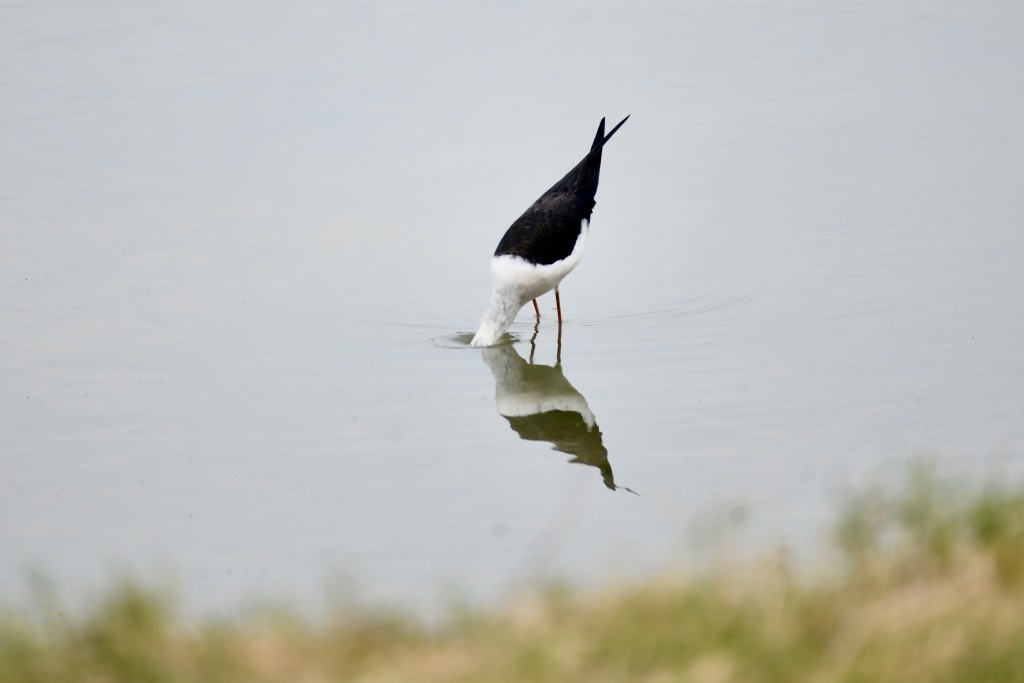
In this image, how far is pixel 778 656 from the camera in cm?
389

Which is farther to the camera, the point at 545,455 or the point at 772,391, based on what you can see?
the point at 772,391

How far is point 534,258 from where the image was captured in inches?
370

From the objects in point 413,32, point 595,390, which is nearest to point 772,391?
point 595,390

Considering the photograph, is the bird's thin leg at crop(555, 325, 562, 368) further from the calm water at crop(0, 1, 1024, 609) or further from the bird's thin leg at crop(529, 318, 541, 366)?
the bird's thin leg at crop(529, 318, 541, 366)

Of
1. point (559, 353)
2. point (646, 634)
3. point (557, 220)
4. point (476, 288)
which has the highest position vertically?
point (557, 220)

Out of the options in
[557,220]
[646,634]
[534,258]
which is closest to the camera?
[646,634]

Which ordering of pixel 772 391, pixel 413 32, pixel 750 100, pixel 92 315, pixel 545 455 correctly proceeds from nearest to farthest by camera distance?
pixel 545 455 < pixel 772 391 < pixel 92 315 < pixel 750 100 < pixel 413 32

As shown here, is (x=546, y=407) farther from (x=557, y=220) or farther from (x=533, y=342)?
(x=557, y=220)

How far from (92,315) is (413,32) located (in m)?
8.66

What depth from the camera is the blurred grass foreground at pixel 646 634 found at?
385 cm

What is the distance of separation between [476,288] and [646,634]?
651cm

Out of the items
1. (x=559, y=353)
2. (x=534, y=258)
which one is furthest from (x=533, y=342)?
(x=534, y=258)

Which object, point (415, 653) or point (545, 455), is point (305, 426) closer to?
point (545, 455)

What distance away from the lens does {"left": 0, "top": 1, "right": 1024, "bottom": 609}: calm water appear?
21.5 ft
